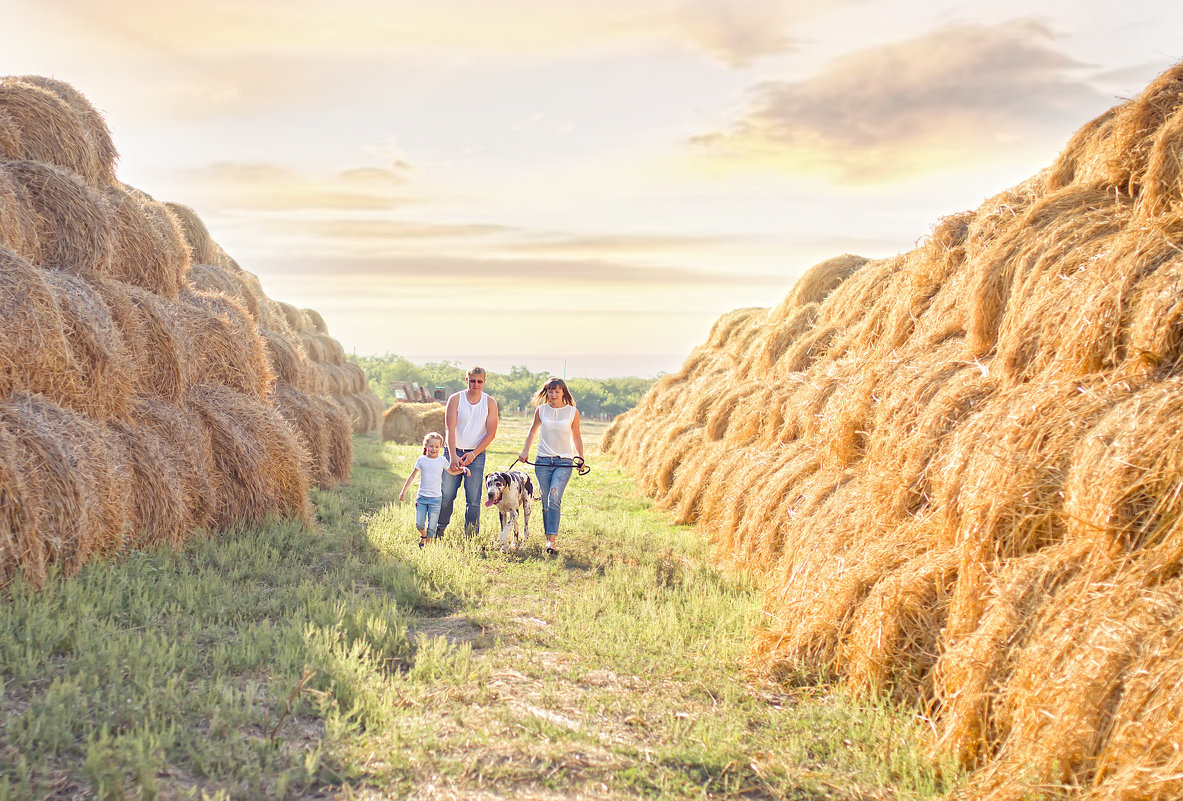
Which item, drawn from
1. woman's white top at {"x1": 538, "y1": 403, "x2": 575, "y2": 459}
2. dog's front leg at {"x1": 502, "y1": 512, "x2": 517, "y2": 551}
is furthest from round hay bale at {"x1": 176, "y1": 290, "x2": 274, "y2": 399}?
woman's white top at {"x1": 538, "y1": 403, "x2": 575, "y2": 459}

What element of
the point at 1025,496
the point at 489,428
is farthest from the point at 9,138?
the point at 1025,496

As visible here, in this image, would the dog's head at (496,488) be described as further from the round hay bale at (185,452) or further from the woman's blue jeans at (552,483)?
the round hay bale at (185,452)

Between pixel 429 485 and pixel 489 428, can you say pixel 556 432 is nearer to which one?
pixel 489 428

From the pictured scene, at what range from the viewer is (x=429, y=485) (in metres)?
10.6

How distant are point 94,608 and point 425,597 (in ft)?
8.89

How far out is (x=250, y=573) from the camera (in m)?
8.21

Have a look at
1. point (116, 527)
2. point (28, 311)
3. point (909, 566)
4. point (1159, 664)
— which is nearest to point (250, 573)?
point (116, 527)

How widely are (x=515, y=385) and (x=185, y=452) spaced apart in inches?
3310

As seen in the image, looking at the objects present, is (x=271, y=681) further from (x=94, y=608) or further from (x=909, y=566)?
(x=909, y=566)

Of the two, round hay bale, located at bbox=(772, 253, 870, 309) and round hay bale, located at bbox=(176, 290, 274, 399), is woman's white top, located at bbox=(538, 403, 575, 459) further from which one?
round hay bale, located at bbox=(772, 253, 870, 309)

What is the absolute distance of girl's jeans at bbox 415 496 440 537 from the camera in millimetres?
10508

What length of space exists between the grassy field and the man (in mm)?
2211

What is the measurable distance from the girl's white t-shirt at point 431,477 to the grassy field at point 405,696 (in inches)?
82.0

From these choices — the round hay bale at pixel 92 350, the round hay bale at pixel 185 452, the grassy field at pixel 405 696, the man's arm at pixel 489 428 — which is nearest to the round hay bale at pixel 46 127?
the round hay bale at pixel 92 350
